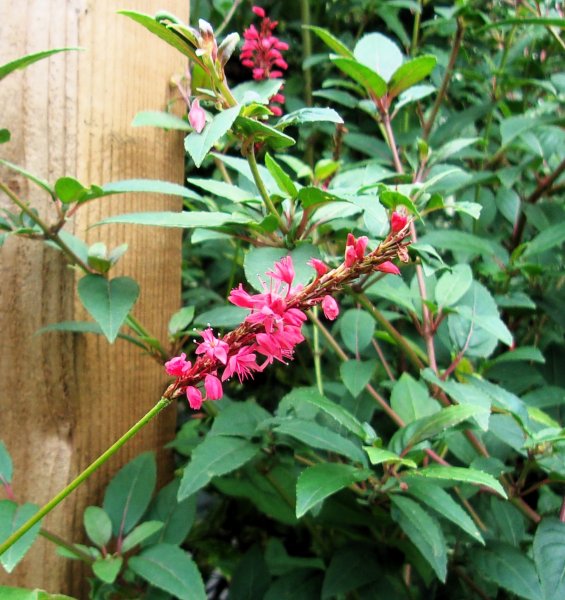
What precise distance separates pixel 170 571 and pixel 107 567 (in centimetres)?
7

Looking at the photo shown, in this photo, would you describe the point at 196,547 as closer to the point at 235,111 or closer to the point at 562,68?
the point at 235,111

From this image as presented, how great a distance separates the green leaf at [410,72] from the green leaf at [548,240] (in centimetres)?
35

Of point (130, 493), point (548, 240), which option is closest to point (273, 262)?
point (130, 493)

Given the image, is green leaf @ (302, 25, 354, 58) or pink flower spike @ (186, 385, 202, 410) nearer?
pink flower spike @ (186, 385, 202, 410)

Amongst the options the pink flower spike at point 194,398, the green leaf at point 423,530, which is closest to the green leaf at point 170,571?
the green leaf at point 423,530

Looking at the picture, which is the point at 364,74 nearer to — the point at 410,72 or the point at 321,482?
the point at 410,72

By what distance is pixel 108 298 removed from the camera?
0.75 metres

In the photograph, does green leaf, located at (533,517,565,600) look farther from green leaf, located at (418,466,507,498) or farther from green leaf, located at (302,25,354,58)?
green leaf, located at (302,25,354,58)

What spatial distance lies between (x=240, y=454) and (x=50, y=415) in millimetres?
264

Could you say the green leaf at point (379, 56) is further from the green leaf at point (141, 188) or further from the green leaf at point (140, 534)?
the green leaf at point (140, 534)

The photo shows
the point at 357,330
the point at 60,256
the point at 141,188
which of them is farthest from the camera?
the point at 357,330

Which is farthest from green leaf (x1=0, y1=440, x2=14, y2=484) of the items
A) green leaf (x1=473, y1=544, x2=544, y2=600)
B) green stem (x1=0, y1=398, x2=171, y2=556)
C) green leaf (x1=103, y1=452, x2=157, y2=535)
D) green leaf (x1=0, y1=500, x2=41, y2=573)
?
green leaf (x1=473, y1=544, x2=544, y2=600)

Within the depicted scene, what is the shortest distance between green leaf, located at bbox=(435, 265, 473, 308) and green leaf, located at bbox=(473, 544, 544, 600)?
321 millimetres

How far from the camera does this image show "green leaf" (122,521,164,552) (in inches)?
30.6
